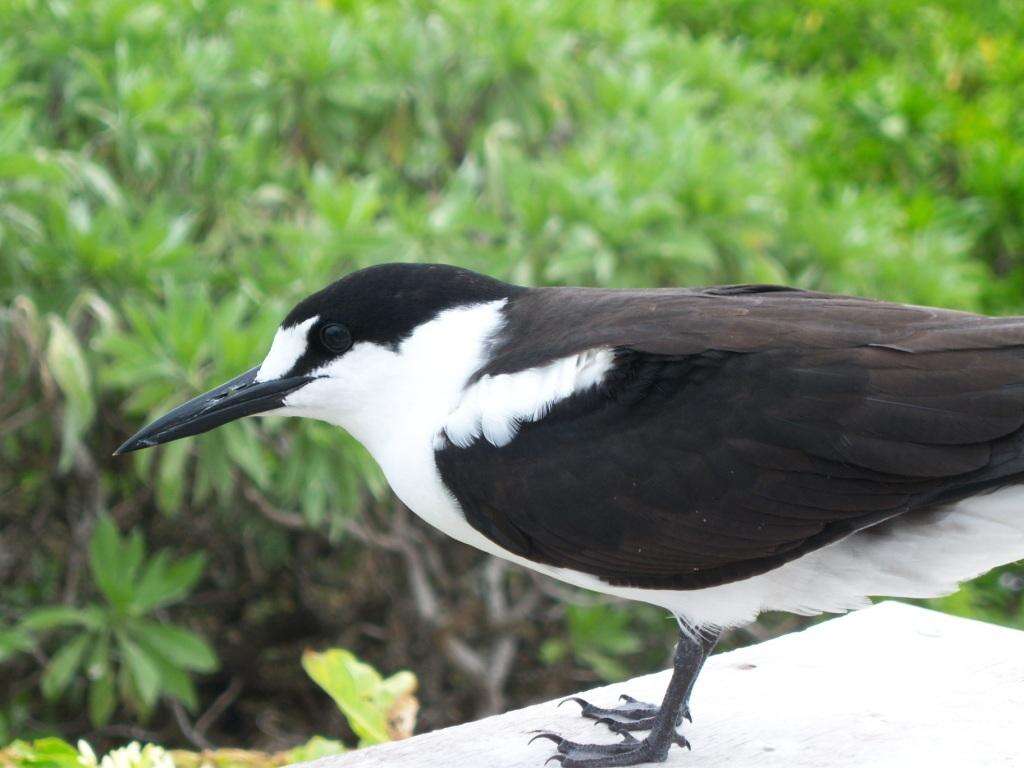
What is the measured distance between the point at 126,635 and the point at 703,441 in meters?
2.14

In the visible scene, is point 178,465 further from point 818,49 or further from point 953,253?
point 818,49

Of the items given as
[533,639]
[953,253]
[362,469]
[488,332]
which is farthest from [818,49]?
[488,332]

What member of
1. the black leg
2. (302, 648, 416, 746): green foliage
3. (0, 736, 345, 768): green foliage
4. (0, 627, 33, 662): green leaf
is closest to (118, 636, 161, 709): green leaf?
(0, 627, 33, 662): green leaf

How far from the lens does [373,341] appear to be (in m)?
3.06

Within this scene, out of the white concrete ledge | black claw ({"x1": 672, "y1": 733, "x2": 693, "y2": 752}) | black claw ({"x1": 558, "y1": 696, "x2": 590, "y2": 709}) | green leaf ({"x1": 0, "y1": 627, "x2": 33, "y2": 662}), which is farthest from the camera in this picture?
green leaf ({"x1": 0, "y1": 627, "x2": 33, "y2": 662})

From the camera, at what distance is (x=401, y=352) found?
305 cm

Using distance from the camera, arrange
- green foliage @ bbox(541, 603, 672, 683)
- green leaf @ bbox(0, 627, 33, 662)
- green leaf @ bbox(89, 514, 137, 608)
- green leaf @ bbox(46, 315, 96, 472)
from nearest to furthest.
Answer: green leaf @ bbox(46, 315, 96, 472) < green leaf @ bbox(0, 627, 33, 662) < green leaf @ bbox(89, 514, 137, 608) < green foliage @ bbox(541, 603, 672, 683)

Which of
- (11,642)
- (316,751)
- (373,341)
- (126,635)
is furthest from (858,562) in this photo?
(11,642)

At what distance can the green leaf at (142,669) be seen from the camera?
4.02 meters

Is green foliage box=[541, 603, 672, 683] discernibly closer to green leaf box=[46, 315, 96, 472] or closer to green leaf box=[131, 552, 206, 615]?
green leaf box=[131, 552, 206, 615]

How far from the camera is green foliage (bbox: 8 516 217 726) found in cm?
409

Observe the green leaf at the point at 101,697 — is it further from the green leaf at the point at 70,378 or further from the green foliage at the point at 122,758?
the green foliage at the point at 122,758

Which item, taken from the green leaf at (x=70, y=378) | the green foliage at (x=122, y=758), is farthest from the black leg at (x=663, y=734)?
the green leaf at (x=70, y=378)

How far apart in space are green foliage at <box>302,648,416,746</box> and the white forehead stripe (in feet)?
2.29
